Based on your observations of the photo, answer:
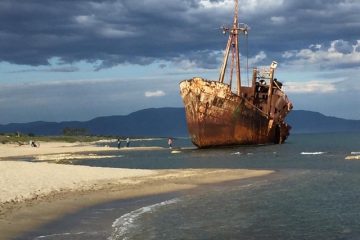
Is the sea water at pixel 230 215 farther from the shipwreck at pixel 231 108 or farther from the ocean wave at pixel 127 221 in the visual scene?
the shipwreck at pixel 231 108

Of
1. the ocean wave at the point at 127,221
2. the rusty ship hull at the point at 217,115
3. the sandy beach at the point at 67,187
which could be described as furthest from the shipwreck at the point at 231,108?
the ocean wave at the point at 127,221

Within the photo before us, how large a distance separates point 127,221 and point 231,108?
4105 centimetres

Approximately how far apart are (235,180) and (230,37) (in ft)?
138

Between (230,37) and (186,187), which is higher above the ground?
(230,37)

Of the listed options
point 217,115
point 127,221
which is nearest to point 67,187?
point 127,221

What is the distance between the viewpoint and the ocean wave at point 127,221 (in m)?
15.1

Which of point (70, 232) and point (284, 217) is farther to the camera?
point (284, 217)

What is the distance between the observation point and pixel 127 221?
56.1ft

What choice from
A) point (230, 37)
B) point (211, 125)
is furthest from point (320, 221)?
point (230, 37)

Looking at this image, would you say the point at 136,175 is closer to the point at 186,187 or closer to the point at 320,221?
the point at 186,187

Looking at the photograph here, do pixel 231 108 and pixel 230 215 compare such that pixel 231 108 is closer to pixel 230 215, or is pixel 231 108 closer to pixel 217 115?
pixel 217 115

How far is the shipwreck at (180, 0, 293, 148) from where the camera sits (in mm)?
56812

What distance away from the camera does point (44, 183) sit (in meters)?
24.2

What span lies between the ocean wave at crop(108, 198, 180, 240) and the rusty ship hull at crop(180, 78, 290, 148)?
36073mm
